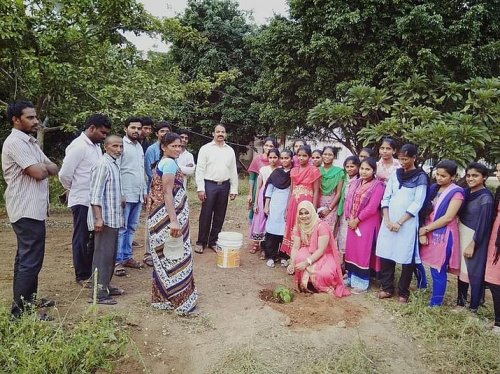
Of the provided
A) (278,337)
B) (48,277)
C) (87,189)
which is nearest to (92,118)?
(87,189)

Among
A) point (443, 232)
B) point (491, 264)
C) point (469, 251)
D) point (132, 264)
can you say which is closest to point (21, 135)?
point (132, 264)

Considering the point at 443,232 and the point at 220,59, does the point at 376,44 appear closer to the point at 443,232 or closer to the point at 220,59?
the point at 443,232

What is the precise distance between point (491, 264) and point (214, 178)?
3.21 meters

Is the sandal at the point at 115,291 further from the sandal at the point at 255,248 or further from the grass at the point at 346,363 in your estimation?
the sandal at the point at 255,248

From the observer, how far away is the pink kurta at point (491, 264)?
3.43 meters

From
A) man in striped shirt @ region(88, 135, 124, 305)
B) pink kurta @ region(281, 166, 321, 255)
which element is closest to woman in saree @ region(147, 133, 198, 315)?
man in striped shirt @ region(88, 135, 124, 305)

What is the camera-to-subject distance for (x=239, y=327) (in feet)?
10.8

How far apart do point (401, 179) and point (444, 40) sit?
5.79 meters

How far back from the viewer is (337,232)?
→ 16.0 feet

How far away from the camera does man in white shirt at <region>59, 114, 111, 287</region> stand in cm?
372

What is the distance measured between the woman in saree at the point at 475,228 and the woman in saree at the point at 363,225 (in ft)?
2.64

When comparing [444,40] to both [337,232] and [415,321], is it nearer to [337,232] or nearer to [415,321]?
[337,232]

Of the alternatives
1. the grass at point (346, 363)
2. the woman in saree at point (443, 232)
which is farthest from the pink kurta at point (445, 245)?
the grass at point (346, 363)

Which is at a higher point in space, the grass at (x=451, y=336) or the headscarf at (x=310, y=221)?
the headscarf at (x=310, y=221)
